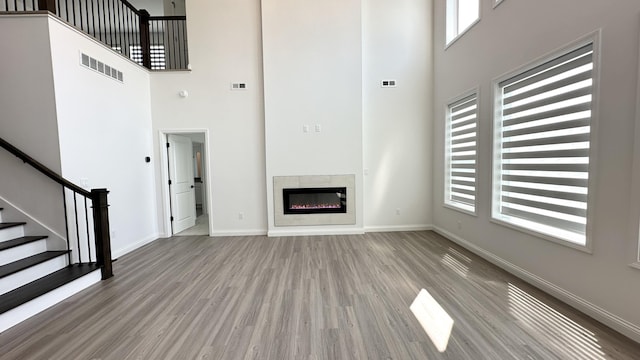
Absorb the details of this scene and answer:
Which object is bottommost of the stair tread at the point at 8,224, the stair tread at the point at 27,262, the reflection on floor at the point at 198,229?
the reflection on floor at the point at 198,229

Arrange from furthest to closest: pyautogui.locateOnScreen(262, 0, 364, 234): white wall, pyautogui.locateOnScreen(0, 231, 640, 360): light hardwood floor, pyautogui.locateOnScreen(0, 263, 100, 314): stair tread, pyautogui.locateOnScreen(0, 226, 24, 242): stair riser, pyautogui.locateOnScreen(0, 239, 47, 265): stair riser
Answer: pyautogui.locateOnScreen(262, 0, 364, 234): white wall < pyautogui.locateOnScreen(0, 226, 24, 242): stair riser < pyautogui.locateOnScreen(0, 239, 47, 265): stair riser < pyautogui.locateOnScreen(0, 263, 100, 314): stair tread < pyautogui.locateOnScreen(0, 231, 640, 360): light hardwood floor

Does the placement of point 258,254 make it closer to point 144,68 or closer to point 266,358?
point 266,358

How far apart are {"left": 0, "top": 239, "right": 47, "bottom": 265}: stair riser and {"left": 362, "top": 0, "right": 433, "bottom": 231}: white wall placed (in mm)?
4767

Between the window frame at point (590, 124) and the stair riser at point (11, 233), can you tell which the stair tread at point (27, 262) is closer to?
the stair riser at point (11, 233)

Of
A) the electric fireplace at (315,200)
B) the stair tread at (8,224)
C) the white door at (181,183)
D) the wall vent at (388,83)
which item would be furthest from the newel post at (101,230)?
the wall vent at (388,83)

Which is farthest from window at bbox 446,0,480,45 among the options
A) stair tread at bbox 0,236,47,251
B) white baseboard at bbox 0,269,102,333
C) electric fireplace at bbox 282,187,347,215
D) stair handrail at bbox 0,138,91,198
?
stair tread at bbox 0,236,47,251

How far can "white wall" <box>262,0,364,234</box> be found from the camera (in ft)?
16.2

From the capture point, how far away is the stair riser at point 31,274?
2.50m

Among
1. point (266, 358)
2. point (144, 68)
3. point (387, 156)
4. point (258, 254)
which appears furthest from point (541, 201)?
point (144, 68)

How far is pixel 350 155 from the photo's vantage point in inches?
201

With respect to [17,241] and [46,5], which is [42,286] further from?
[46,5]

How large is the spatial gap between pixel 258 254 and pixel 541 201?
366cm

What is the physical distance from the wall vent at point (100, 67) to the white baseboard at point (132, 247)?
2678 millimetres

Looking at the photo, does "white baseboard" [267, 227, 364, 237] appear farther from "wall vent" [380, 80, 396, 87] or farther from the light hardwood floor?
"wall vent" [380, 80, 396, 87]
